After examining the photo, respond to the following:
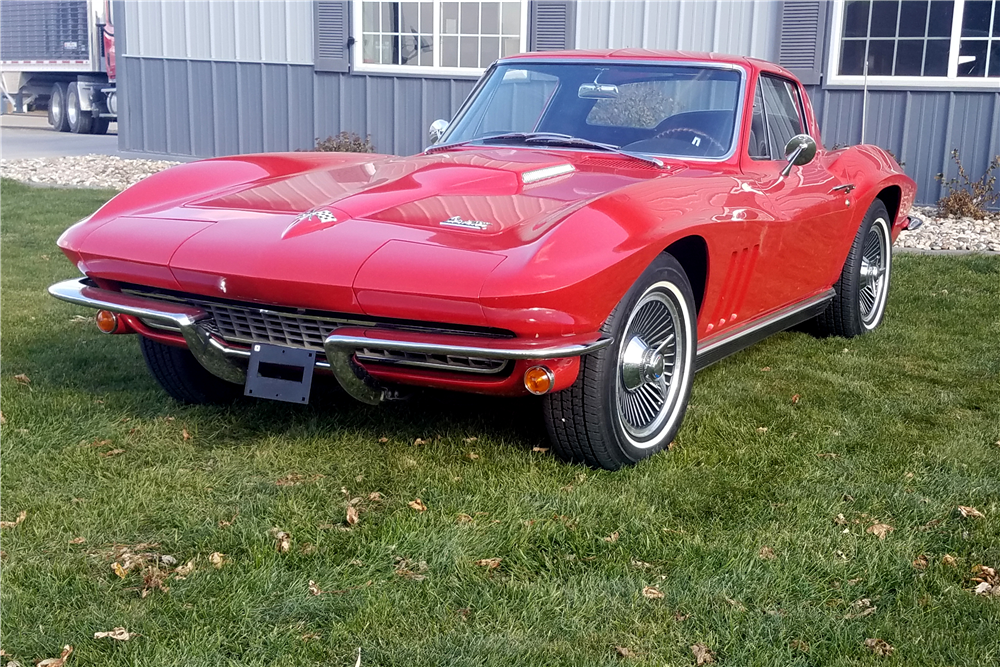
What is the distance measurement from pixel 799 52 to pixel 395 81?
482cm

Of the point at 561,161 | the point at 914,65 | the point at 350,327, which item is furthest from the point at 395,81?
the point at 350,327

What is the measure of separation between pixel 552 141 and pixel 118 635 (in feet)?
9.58

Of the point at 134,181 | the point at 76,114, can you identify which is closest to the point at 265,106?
the point at 134,181

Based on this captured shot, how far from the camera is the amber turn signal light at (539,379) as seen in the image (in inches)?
127

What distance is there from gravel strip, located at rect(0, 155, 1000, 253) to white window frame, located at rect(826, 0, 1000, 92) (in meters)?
1.25

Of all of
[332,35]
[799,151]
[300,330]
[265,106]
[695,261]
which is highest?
[332,35]

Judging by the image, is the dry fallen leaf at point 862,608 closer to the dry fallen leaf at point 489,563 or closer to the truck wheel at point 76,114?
the dry fallen leaf at point 489,563

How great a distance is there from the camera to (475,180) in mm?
3973

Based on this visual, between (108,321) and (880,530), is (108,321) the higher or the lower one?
the higher one

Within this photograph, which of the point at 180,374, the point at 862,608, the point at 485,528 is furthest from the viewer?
the point at 180,374

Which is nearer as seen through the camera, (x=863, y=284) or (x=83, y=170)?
(x=863, y=284)

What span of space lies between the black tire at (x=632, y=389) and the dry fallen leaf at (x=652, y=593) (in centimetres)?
78

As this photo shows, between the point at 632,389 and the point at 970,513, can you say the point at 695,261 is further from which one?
the point at 970,513

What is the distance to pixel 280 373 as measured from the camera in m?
3.50
